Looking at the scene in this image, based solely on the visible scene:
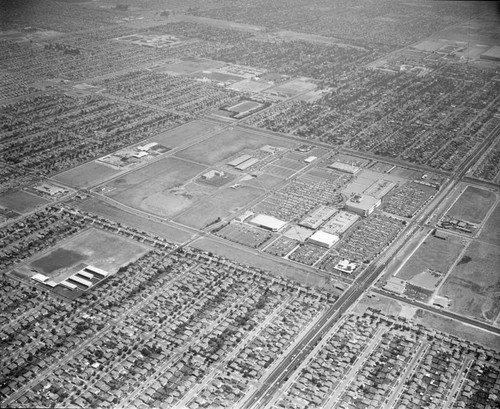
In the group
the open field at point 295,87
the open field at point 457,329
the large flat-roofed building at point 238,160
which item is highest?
the open field at point 295,87

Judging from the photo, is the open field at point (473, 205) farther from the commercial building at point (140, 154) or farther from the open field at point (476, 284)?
the commercial building at point (140, 154)

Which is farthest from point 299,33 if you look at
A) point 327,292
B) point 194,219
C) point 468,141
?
point 327,292

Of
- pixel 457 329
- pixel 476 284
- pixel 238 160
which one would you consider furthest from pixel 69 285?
pixel 476 284

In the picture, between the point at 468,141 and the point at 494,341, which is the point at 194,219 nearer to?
the point at 494,341

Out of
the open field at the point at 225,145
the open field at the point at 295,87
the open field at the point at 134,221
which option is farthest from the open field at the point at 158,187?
the open field at the point at 295,87

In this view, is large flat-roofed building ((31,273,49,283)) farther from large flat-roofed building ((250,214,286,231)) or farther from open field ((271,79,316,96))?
open field ((271,79,316,96))

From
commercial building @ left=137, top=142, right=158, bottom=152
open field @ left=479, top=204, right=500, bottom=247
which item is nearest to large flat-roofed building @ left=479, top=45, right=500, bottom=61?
open field @ left=479, top=204, right=500, bottom=247

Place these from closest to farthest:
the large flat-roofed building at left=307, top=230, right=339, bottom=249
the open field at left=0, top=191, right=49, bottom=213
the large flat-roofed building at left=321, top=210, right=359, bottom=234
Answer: the large flat-roofed building at left=307, top=230, right=339, bottom=249 < the large flat-roofed building at left=321, top=210, right=359, bottom=234 < the open field at left=0, top=191, right=49, bottom=213
